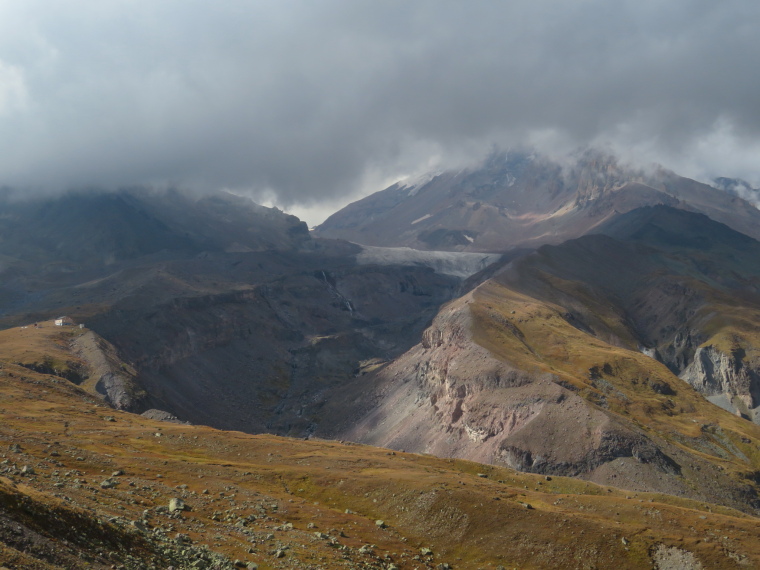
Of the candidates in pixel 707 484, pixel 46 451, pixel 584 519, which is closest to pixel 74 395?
pixel 46 451

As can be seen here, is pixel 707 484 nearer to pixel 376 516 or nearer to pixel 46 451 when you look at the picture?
pixel 376 516

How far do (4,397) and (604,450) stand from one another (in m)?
152

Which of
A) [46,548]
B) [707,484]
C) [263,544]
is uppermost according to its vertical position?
[46,548]

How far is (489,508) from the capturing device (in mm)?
91750

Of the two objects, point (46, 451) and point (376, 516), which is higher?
point (46, 451)

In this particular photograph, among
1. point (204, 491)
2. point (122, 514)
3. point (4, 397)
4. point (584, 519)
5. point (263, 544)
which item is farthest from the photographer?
point (4, 397)

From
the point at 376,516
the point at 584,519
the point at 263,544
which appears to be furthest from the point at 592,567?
the point at 263,544

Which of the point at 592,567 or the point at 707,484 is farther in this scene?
the point at 707,484

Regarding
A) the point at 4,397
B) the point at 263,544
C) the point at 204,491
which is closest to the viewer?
the point at 263,544

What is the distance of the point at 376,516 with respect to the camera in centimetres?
9238

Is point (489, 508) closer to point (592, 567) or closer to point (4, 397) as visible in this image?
point (592, 567)

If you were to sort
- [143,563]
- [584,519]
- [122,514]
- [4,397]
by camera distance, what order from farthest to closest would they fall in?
[4,397], [584,519], [122,514], [143,563]

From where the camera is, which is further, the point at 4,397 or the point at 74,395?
the point at 74,395

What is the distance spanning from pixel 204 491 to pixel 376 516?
2534cm
